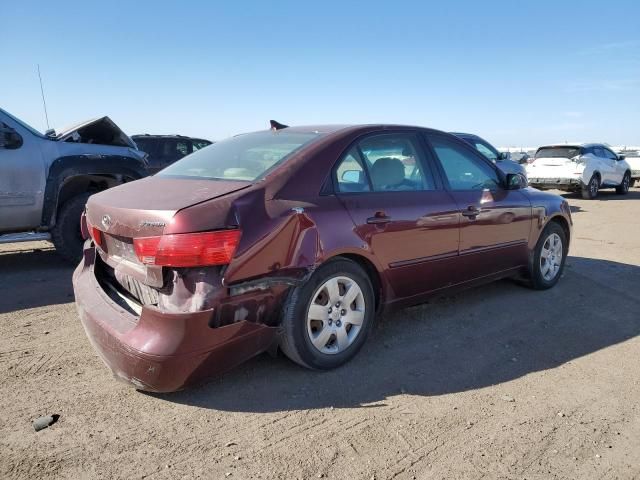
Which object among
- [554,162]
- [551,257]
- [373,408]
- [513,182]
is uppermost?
[513,182]

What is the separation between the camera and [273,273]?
3.01 meters

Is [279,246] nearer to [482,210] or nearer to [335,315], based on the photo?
[335,315]

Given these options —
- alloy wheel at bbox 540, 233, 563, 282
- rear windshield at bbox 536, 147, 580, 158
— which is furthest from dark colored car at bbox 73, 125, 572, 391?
rear windshield at bbox 536, 147, 580, 158

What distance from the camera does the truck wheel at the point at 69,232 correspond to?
239 inches

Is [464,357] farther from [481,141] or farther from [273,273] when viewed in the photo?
[481,141]

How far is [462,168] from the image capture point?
4.52 meters

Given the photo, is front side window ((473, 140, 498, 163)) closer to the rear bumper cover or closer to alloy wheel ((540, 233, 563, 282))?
alloy wheel ((540, 233, 563, 282))

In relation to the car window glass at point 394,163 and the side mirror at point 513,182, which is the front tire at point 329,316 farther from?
the side mirror at point 513,182

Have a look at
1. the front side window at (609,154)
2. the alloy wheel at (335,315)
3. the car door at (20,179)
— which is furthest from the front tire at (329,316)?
the front side window at (609,154)

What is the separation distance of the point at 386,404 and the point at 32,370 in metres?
2.31

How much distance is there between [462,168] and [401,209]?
106cm

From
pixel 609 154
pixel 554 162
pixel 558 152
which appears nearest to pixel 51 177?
pixel 554 162

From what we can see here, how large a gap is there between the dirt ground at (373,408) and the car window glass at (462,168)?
45.1 inches

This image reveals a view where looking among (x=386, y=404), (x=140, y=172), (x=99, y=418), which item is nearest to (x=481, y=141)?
(x=140, y=172)
